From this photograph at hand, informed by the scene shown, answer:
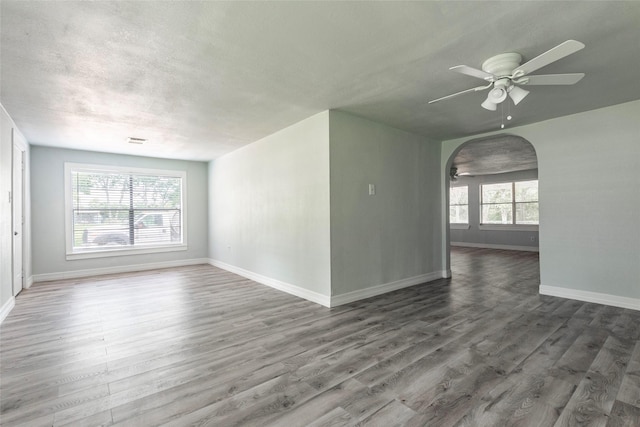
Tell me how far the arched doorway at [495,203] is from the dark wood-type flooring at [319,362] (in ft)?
17.3

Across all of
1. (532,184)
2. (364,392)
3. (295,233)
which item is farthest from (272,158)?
(532,184)

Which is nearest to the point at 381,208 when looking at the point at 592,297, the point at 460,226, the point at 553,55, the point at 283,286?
the point at 283,286

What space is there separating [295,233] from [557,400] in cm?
324

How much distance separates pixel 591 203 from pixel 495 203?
663 cm

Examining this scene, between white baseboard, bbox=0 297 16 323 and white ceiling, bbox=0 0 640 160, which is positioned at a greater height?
white ceiling, bbox=0 0 640 160

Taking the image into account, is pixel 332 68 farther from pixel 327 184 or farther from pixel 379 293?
pixel 379 293

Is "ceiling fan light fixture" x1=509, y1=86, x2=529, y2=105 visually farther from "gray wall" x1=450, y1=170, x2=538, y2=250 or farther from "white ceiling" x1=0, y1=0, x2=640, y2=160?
"gray wall" x1=450, y1=170, x2=538, y2=250

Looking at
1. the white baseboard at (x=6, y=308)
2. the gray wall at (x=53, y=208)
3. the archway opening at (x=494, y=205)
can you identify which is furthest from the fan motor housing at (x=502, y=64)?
the gray wall at (x=53, y=208)

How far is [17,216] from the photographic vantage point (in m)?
4.39

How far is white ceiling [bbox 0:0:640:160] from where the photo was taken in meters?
1.96

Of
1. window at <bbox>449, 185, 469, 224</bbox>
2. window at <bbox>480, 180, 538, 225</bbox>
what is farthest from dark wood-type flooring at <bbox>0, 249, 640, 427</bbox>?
window at <bbox>449, 185, 469, 224</bbox>

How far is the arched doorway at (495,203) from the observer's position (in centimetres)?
854

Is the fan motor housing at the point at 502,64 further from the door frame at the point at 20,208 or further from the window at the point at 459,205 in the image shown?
the window at the point at 459,205

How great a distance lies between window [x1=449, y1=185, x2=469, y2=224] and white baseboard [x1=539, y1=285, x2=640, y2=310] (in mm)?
6900
